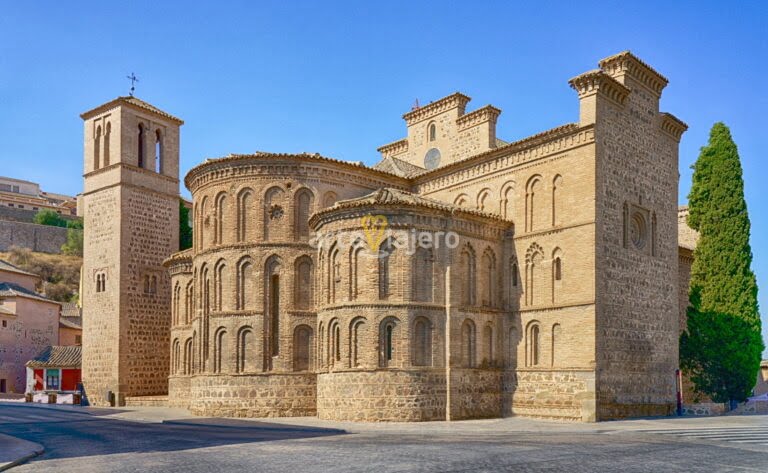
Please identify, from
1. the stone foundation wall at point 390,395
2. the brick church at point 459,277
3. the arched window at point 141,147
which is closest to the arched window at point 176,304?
the brick church at point 459,277

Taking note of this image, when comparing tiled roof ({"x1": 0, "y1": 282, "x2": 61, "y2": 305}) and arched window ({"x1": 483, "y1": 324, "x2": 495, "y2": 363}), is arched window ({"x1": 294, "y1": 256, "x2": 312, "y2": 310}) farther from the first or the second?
tiled roof ({"x1": 0, "y1": 282, "x2": 61, "y2": 305})

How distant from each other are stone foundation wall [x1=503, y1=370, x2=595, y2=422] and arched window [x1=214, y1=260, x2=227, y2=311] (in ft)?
35.6

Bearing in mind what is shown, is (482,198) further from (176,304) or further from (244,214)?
(176,304)

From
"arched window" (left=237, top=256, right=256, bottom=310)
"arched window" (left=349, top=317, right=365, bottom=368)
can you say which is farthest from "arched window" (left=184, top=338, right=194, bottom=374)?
"arched window" (left=349, top=317, right=365, bottom=368)

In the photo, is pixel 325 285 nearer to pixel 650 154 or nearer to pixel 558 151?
pixel 558 151

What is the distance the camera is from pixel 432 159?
35375mm

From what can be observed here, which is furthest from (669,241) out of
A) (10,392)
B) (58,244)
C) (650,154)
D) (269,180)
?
(58,244)

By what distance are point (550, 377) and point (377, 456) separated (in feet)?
42.2

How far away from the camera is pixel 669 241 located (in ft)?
96.5

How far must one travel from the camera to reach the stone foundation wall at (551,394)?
24906 millimetres

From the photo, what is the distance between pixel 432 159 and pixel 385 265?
1133cm

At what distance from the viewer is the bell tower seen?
35.7 metres

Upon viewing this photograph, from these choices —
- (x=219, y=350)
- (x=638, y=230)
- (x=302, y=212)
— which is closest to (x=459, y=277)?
(x=302, y=212)

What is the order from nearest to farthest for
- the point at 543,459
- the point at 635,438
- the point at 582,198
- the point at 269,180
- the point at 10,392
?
the point at 543,459 → the point at 635,438 → the point at 582,198 → the point at 269,180 → the point at 10,392
